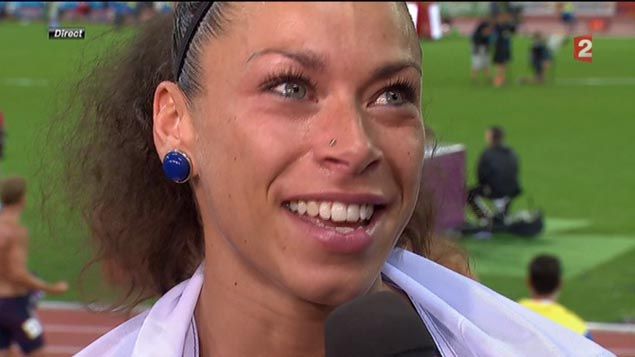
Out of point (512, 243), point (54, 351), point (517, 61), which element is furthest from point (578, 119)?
point (54, 351)

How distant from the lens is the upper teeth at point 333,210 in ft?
4.27

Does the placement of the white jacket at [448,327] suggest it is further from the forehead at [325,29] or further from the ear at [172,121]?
the forehead at [325,29]

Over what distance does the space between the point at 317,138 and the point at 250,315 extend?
0.34 m

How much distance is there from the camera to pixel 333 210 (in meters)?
1.30

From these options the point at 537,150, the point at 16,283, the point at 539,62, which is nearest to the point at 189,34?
the point at 16,283

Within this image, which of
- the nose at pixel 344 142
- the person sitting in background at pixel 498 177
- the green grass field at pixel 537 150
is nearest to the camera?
the nose at pixel 344 142

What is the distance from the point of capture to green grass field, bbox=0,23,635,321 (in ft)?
7.45

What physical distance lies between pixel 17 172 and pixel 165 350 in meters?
14.1

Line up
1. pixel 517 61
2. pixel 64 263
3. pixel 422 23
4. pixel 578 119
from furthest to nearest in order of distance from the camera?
pixel 517 61 → pixel 578 119 → pixel 64 263 → pixel 422 23

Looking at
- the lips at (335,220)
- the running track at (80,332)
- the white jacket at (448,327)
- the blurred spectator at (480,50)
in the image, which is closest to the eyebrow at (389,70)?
the lips at (335,220)

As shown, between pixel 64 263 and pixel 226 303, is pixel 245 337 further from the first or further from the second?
pixel 64 263

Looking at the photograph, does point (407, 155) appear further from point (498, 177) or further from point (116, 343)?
point (498, 177)

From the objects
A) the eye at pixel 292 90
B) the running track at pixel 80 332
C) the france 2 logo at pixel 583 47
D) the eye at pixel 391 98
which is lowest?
the running track at pixel 80 332

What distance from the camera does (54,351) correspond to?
911 cm
